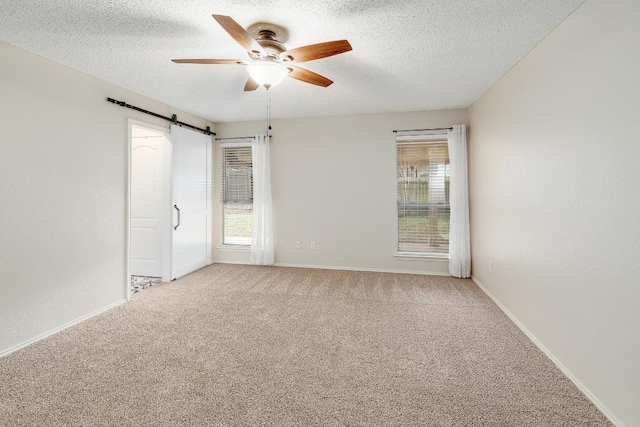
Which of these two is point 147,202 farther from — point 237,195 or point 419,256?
point 419,256

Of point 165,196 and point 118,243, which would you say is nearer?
point 118,243

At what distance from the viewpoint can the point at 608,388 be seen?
1.73m

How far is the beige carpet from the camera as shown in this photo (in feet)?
5.68

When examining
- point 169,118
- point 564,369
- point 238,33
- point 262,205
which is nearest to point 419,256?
point 564,369

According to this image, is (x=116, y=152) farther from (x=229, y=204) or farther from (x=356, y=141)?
(x=356, y=141)

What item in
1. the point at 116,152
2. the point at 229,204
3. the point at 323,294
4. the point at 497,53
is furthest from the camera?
the point at 229,204

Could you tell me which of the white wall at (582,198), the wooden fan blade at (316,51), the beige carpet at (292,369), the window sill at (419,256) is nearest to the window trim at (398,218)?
the window sill at (419,256)

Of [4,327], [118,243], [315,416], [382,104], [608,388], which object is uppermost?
[382,104]

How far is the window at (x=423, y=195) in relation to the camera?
461 cm

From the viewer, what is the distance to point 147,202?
4.56m

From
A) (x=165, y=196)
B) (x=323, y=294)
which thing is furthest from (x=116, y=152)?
(x=323, y=294)

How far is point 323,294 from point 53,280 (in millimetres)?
2753

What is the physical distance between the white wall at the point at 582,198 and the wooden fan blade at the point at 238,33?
214 centimetres

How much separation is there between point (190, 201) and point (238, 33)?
3393 millimetres
